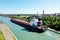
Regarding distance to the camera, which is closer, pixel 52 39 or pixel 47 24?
pixel 52 39

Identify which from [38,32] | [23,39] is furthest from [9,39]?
[38,32]

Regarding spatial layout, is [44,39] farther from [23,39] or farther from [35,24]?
[35,24]

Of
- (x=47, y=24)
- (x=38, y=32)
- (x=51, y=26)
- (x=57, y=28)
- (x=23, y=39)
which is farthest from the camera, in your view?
(x=47, y=24)

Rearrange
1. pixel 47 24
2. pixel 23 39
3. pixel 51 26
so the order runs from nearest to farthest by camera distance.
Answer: pixel 23 39 → pixel 51 26 → pixel 47 24

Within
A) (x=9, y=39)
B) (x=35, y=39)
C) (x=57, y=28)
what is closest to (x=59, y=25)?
(x=57, y=28)

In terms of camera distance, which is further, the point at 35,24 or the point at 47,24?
the point at 47,24

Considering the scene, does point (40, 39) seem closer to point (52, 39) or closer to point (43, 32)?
point (52, 39)

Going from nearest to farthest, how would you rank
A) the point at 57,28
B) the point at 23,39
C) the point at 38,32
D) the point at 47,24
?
the point at 23,39 → the point at 38,32 → the point at 57,28 → the point at 47,24

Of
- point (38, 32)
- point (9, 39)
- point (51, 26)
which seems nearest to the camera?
point (9, 39)

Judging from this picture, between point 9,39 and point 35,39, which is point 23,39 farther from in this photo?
point 9,39
